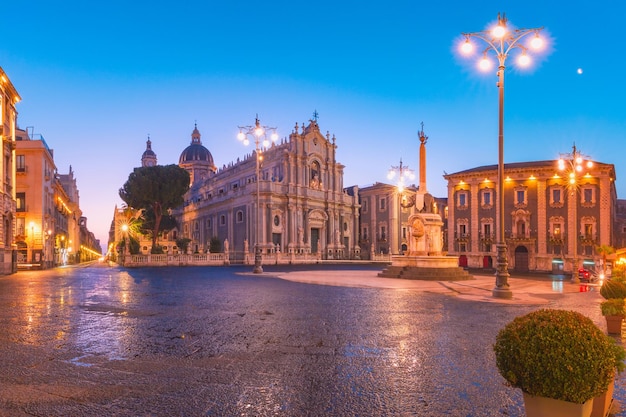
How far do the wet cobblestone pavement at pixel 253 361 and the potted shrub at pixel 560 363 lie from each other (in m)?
1.02

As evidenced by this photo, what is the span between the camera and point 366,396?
489 centimetres

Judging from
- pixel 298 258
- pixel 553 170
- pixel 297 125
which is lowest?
pixel 298 258

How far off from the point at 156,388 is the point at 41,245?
42435mm

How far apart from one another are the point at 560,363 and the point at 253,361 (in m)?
4.11

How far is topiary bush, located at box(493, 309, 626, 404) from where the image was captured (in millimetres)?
3410

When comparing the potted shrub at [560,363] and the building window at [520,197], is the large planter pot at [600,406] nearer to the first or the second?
the potted shrub at [560,363]

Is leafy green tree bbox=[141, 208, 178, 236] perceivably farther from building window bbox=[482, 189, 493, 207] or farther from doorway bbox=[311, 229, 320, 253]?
building window bbox=[482, 189, 493, 207]

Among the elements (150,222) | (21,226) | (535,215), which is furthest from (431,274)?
(150,222)

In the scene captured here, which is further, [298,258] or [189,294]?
[298,258]

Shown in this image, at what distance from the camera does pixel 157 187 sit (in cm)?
5403

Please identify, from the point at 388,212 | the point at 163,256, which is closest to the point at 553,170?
the point at 388,212

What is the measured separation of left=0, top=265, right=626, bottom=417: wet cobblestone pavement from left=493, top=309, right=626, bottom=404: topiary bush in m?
1.08

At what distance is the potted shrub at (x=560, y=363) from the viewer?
3412 mm

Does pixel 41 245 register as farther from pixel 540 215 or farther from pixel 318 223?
pixel 540 215
